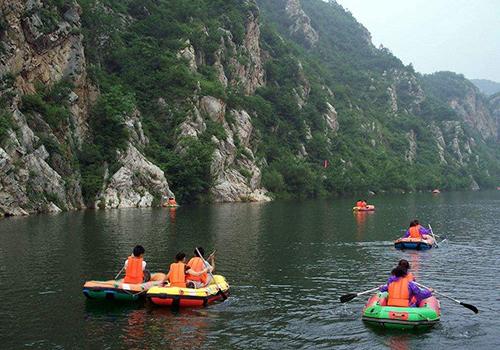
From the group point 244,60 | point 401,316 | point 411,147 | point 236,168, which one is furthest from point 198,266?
point 411,147

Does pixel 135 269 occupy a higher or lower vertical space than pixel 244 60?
lower

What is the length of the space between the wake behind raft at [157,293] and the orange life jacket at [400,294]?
6.58 meters

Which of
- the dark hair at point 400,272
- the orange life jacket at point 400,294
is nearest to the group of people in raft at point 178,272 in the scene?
the orange life jacket at point 400,294

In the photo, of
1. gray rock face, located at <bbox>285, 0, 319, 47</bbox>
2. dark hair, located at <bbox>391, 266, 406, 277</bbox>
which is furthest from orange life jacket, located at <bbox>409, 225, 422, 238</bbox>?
gray rock face, located at <bbox>285, 0, 319, 47</bbox>

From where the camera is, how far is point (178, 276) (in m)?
20.7

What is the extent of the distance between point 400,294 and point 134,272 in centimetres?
998

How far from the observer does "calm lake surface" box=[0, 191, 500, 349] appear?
16734 mm

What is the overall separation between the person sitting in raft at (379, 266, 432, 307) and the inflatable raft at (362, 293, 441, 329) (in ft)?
1.13

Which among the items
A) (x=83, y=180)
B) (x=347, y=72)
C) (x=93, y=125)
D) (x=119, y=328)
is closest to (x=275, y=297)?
(x=119, y=328)

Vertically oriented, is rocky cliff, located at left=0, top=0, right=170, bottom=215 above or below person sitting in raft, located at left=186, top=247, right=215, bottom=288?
above

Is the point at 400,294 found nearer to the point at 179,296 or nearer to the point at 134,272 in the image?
the point at 179,296

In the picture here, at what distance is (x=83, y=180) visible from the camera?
6756 cm

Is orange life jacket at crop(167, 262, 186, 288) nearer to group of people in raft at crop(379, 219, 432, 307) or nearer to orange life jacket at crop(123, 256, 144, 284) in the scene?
orange life jacket at crop(123, 256, 144, 284)

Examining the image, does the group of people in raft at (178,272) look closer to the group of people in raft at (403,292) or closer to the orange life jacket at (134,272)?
the orange life jacket at (134,272)
